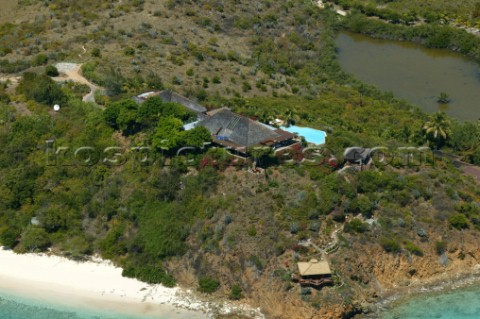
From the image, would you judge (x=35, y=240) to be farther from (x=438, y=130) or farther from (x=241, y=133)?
(x=438, y=130)

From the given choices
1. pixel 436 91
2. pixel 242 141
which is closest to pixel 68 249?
pixel 242 141

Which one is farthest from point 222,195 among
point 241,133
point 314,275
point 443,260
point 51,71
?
point 51,71

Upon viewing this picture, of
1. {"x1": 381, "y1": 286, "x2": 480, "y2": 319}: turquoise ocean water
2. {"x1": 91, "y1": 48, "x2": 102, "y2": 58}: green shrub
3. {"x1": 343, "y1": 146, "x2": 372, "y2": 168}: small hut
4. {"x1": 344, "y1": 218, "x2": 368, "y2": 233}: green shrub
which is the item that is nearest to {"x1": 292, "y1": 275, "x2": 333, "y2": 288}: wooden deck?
{"x1": 381, "y1": 286, "x2": 480, "y2": 319}: turquoise ocean water

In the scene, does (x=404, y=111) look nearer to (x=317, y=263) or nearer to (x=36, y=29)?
(x=317, y=263)

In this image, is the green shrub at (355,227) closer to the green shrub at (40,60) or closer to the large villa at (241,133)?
the large villa at (241,133)

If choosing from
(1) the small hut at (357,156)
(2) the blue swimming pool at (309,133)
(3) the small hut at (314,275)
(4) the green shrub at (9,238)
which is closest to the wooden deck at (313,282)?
(3) the small hut at (314,275)
